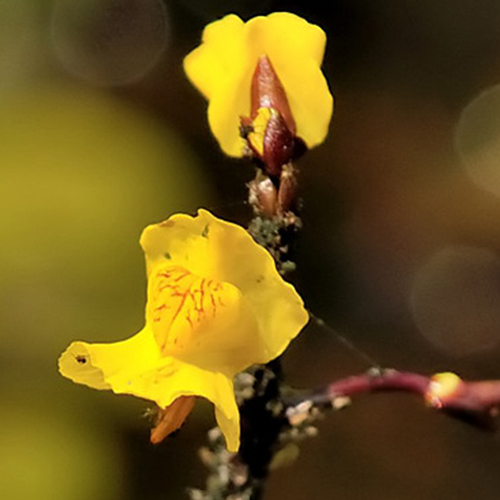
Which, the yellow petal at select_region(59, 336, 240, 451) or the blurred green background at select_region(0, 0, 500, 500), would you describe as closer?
the yellow petal at select_region(59, 336, 240, 451)

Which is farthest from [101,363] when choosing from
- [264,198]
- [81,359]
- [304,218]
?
[304,218]

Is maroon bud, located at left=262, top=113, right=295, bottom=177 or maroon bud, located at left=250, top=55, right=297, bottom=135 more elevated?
maroon bud, located at left=250, top=55, right=297, bottom=135

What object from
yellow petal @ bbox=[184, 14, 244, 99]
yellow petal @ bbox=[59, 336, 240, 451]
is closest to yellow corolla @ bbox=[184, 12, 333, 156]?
yellow petal @ bbox=[184, 14, 244, 99]

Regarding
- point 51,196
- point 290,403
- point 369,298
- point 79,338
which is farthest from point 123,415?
point 290,403

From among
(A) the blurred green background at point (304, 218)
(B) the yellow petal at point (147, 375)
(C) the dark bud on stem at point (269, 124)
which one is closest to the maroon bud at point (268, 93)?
(C) the dark bud on stem at point (269, 124)

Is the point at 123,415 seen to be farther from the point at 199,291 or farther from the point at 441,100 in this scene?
the point at 199,291

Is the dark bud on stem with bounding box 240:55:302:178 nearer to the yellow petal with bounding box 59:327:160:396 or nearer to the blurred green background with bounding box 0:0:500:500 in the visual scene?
the yellow petal with bounding box 59:327:160:396

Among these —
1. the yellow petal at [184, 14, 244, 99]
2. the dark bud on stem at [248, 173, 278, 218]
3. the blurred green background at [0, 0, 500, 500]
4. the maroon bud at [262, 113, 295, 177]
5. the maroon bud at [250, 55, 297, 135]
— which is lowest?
the blurred green background at [0, 0, 500, 500]
